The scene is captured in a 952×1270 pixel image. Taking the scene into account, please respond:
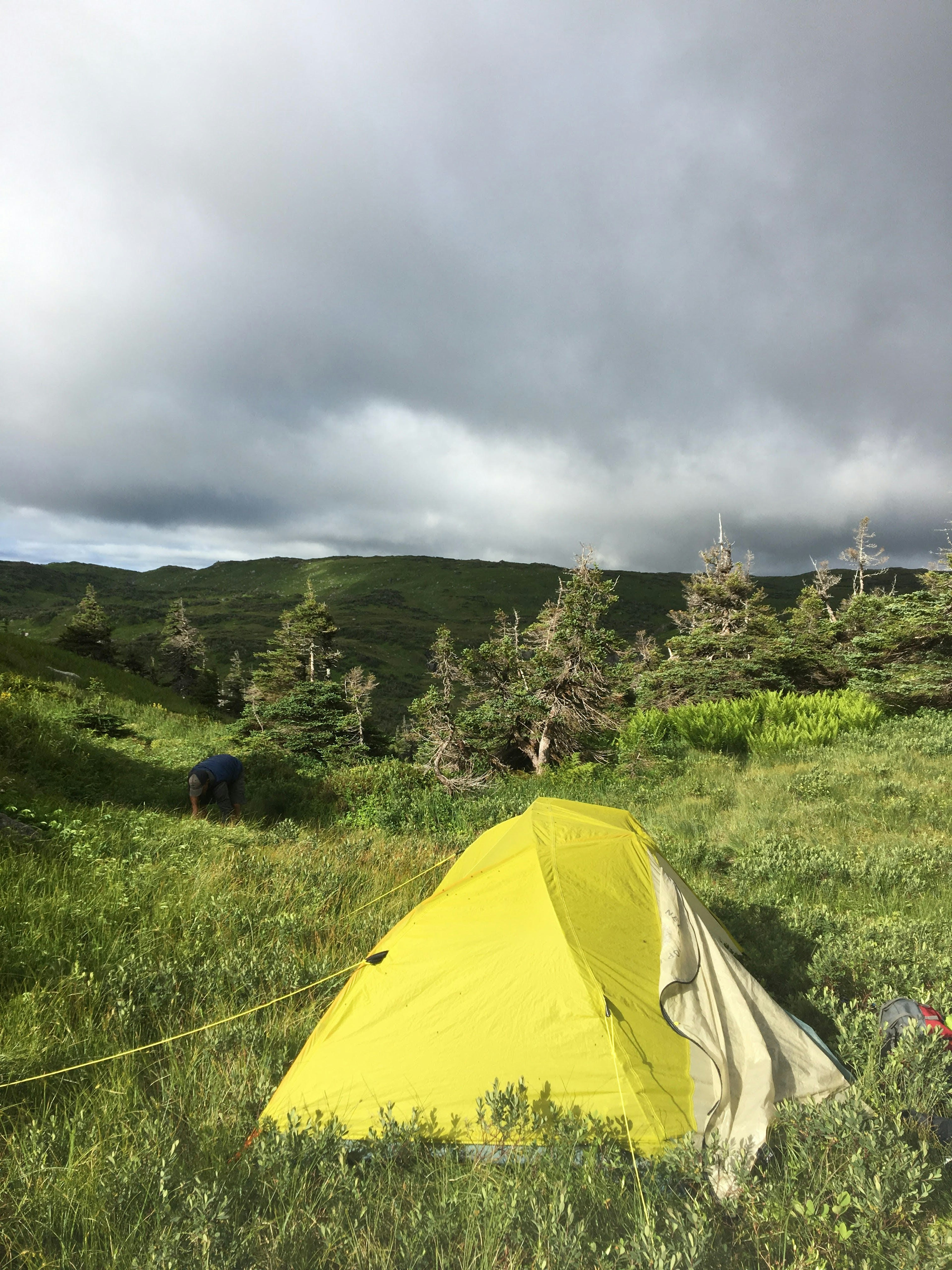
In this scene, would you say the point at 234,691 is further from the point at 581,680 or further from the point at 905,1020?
the point at 905,1020

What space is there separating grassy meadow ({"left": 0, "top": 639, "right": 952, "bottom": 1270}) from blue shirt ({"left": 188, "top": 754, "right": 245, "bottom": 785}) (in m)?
0.82

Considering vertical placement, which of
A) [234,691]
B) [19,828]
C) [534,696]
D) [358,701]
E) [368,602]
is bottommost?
[234,691]

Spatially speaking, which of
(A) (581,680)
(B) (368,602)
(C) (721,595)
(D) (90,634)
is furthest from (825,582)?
(B) (368,602)

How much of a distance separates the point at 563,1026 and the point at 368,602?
15390 cm

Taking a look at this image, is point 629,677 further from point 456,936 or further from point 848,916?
point 456,936

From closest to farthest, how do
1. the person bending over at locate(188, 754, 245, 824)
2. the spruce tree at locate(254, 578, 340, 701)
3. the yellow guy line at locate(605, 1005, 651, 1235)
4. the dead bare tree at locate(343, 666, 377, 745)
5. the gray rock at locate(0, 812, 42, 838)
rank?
the yellow guy line at locate(605, 1005, 651, 1235) < the gray rock at locate(0, 812, 42, 838) < the person bending over at locate(188, 754, 245, 824) < the dead bare tree at locate(343, 666, 377, 745) < the spruce tree at locate(254, 578, 340, 701)

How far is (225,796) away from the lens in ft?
30.0

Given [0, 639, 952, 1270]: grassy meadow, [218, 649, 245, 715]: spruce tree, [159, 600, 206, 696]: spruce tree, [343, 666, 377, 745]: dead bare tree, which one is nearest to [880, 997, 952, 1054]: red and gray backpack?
[0, 639, 952, 1270]: grassy meadow

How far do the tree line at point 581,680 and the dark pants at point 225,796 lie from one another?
4.60 m

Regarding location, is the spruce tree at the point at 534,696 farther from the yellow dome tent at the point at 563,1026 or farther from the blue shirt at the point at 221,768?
the yellow dome tent at the point at 563,1026

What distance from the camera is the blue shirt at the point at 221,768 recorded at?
882cm

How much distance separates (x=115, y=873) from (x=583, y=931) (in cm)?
459

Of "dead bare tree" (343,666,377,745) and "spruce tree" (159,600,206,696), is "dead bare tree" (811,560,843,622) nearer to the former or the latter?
"dead bare tree" (343,666,377,745)

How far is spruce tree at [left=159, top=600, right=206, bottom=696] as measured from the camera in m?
42.3
